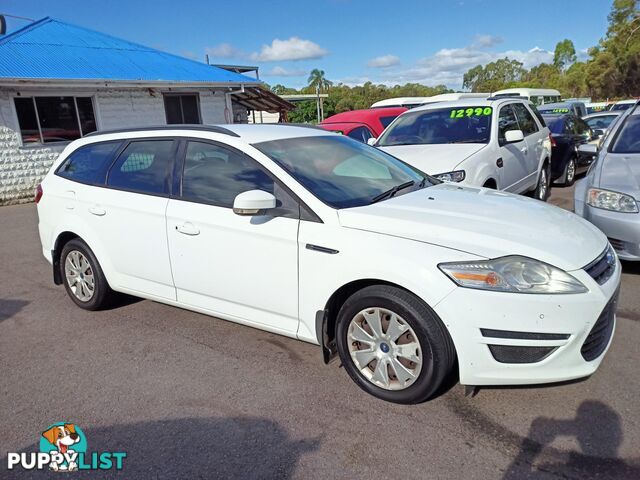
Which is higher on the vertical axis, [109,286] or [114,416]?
[109,286]

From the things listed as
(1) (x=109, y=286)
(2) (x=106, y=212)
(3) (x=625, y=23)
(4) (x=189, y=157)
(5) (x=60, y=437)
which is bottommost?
(5) (x=60, y=437)

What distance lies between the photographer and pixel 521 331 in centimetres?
250

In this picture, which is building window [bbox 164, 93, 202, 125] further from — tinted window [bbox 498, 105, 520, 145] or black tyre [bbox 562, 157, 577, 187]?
black tyre [bbox 562, 157, 577, 187]

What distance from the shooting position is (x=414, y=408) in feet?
9.25

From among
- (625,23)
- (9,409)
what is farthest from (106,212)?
(625,23)

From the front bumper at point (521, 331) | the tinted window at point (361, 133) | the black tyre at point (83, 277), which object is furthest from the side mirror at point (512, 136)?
the black tyre at point (83, 277)

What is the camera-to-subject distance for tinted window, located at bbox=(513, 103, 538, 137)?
739cm

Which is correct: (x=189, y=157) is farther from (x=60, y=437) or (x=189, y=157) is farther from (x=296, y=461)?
(x=296, y=461)

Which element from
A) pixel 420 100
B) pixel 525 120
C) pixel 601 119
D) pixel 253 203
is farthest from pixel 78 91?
pixel 420 100

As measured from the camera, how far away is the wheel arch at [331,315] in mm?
2902

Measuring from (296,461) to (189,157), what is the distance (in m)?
2.32

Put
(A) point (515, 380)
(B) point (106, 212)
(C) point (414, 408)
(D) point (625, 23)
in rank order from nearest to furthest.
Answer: (A) point (515, 380) → (C) point (414, 408) → (B) point (106, 212) → (D) point (625, 23)

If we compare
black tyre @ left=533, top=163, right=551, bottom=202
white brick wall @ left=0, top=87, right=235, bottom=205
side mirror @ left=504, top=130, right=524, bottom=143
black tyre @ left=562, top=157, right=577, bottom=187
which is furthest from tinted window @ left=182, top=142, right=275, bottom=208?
white brick wall @ left=0, top=87, right=235, bottom=205

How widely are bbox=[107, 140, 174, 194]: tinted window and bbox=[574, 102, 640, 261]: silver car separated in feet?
12.9
